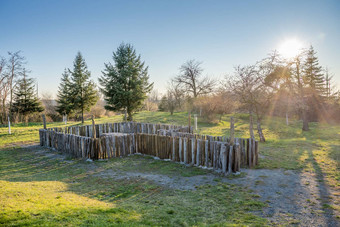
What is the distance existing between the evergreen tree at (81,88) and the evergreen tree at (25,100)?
767 centimetres

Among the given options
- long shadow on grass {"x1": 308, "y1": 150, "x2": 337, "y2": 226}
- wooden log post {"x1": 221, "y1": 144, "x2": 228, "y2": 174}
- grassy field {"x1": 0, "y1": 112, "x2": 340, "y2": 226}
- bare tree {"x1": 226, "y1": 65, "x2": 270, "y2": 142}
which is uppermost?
bare tree {"x1": 226, "y1": 65, "x2": 270, "y2": 142}

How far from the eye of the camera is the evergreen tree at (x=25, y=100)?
34.2 meters

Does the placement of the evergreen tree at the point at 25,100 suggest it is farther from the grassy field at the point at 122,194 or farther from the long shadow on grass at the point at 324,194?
the long shadow on grass at the point at 324,194

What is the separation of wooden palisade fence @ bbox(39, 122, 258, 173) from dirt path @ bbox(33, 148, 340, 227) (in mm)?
759

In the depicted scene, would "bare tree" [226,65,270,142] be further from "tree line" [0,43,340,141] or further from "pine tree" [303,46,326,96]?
"pine tree" [303,46,326,96]

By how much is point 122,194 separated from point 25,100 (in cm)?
3535

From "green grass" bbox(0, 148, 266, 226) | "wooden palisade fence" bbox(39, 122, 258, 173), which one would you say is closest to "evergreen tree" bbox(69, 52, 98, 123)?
"wooden palisade fence" bbox(39, 122, 258, 173)

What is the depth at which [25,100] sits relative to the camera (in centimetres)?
3434

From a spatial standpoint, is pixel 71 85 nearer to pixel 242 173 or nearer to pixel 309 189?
pixel 242 173

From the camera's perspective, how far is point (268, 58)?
1584 centimetres

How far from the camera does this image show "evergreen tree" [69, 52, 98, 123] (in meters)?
31.8

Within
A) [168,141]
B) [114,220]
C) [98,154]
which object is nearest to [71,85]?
[98,154]

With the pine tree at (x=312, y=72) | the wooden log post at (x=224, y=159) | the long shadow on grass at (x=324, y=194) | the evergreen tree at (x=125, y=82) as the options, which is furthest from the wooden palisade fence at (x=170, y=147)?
the pine tree at (x=312, y=72)

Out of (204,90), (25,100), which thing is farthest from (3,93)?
(204,90)
